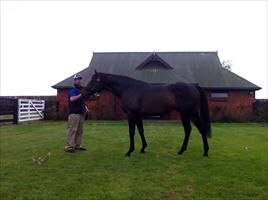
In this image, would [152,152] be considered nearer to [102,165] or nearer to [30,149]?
[102,165]

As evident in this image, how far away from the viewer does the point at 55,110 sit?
26625 mm

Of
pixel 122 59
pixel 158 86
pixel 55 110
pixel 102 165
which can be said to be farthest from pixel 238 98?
pixel 102 165

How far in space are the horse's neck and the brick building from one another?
675 inches

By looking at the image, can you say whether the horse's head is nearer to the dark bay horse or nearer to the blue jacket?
the dark bay horse

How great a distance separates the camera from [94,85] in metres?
9.57

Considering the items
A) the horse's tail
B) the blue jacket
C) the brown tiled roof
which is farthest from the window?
the blue jacket

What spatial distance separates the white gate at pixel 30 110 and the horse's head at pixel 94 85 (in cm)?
1342

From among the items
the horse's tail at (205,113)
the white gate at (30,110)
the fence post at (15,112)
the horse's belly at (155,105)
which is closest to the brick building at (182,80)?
the white gate at (30,110)

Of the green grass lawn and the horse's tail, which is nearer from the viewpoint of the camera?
the green grass lawn

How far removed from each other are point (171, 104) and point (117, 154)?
1.99 meters

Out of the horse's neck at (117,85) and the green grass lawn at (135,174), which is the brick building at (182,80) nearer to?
the green grass lawn at (135,174)

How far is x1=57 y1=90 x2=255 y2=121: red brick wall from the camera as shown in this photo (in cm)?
2678

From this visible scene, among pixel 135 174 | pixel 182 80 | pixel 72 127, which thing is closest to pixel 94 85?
pixel 72 127

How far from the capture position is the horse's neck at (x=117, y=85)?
9617 millimetres
